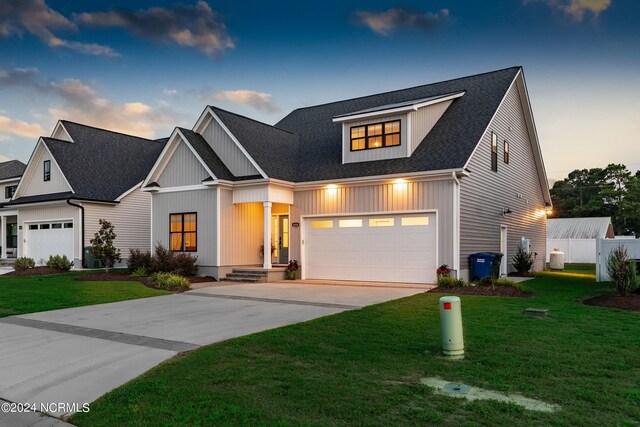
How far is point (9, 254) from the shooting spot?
2825cm

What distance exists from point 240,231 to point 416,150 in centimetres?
750

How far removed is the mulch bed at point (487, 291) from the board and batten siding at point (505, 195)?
2073 millimetres

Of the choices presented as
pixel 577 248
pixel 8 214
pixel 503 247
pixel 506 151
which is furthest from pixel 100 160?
pixel 577 248

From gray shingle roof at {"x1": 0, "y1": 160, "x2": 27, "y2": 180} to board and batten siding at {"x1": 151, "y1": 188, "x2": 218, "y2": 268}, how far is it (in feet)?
51.8

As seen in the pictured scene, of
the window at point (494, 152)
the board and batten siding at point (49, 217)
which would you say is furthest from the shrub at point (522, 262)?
the board and batten siding at point (49, 217)

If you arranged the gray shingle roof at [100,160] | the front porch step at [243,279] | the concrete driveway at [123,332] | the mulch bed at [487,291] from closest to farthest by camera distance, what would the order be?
the concrete driveway at [123,332] → the mulch bed at [487,291] → the front porch step at [243,279] → the gray shingle roof at [100,160]

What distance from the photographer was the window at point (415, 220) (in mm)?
15318

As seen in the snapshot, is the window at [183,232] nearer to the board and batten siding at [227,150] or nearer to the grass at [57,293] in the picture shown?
the board and batten siding at [227,150]

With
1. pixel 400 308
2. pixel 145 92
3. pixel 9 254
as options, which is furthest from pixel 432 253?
pixel 9 254

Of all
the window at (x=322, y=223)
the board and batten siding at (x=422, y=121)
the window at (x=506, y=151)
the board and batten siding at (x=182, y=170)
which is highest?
the board and batten siding at (x=422, y=121)

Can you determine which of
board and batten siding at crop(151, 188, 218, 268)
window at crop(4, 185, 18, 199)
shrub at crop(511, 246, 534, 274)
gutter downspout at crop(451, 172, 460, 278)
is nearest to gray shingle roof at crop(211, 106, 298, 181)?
board and batten siding at crop(151, 188, 218, 268)

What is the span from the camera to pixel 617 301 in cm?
1037

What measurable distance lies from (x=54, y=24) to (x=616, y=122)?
85.8ft

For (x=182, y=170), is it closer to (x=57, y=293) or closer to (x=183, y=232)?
(x=183, y=232)
